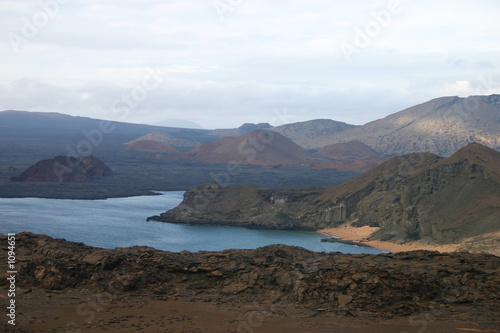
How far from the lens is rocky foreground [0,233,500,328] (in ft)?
49.1

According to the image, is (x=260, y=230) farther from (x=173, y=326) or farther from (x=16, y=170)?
(x=16, y=170)

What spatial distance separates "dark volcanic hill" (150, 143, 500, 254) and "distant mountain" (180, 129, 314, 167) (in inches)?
2613

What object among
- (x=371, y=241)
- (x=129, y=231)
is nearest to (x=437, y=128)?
(x=371, y=241)

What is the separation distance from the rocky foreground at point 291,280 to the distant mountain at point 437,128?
115083 mm

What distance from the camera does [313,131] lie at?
618ft

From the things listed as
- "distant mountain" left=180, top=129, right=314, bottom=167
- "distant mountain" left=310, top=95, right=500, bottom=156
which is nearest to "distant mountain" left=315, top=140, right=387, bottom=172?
"distant mountain" left=310, top=95, right=500, bottom=156

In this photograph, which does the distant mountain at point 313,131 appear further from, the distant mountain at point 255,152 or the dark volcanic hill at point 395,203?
the dark volcanic hill at point 395,203

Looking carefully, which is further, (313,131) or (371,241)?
(313,131)

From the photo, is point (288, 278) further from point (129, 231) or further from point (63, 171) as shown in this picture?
point (63, 171)

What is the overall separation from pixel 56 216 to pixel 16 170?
40.8 metres

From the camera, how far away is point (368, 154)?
13700 cm

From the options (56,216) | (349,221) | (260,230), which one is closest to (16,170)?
(56,216)

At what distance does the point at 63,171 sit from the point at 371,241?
2177 inches

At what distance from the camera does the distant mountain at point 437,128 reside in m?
133
